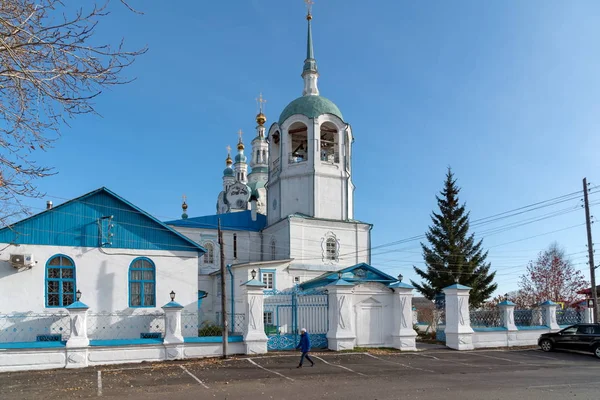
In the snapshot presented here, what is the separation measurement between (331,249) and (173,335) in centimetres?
1545

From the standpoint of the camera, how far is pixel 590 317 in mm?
23812

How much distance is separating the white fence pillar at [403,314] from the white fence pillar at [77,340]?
1016 centimetres

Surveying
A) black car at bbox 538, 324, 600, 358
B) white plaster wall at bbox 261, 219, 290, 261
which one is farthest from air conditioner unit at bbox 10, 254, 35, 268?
black car at bbox 538, 324, 600, 358

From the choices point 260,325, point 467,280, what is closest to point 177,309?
point 260,325

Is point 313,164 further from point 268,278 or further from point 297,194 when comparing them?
point 268,278

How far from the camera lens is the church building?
2928 centimetres

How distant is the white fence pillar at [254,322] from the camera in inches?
672

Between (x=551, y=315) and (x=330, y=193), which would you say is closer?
(x=551, y=315)

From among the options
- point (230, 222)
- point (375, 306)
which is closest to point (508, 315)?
point (375, 306)

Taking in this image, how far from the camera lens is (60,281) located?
18766 mm

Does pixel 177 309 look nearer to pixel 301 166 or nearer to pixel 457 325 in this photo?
pixel 457 325

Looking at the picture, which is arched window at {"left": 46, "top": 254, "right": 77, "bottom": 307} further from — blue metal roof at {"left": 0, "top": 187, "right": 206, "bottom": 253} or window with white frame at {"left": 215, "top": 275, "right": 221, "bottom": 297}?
window with white frame at {"left": 215, "top": 275, "right": 221, "bottom": 297}

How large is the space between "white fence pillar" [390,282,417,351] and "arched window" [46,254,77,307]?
36.6ft

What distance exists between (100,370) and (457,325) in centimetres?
1223
